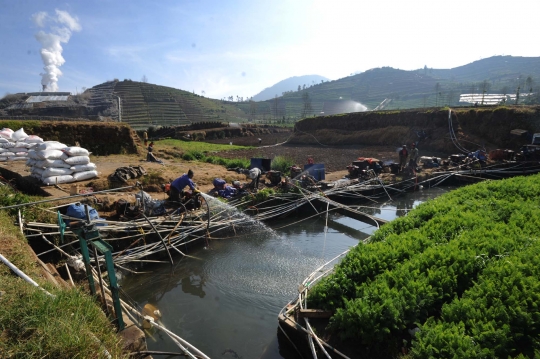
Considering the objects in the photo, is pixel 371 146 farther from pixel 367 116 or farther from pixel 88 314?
pixel 88 314

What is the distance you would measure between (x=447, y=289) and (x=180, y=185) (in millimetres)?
7295

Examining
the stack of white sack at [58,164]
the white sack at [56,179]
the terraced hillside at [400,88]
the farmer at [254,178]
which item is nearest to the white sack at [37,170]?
the stack of white sack at [58,164]

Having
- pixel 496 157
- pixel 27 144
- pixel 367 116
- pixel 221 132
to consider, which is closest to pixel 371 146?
pixel 367 116

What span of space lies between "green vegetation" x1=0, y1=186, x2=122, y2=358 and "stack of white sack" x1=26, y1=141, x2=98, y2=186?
779 centimetres

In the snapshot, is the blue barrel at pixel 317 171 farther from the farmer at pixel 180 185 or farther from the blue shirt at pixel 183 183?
the blue shirt at pixel 183 183

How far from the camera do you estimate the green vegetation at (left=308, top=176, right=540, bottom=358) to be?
132 inches

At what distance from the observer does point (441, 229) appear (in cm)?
605

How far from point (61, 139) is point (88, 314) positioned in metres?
19.3

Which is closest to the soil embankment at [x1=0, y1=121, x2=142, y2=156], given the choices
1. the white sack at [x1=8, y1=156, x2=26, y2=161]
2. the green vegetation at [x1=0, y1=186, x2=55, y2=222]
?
the white sack at [x1=8, y1=156, x2=26, y2=161]

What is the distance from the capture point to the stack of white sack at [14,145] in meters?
14.3

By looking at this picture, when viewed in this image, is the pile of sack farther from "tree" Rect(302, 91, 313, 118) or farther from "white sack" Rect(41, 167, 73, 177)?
"tree" Rect(302, 91, 313, 118)

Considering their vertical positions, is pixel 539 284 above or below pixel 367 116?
below

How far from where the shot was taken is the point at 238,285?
23.6ft

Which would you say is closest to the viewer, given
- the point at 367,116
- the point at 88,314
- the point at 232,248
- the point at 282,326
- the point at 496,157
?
the point at 88,314
